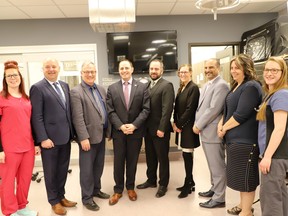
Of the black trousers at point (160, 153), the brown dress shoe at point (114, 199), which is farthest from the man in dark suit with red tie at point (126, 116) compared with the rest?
the black trousers at point (160, 153)

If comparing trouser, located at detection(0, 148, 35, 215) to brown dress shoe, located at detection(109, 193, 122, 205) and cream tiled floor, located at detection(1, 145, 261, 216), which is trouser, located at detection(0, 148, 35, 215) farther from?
brown dress shoe, located at detection(109, 193, 122, 205)

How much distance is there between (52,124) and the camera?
8.02ft

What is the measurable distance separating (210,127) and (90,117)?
124 centimetres

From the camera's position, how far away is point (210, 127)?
2562mm

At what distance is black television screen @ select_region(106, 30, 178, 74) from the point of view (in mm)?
4430

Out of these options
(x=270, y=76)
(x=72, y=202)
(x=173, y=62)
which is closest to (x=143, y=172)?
(x=72, y=202)

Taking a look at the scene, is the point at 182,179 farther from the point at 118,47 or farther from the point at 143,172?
the point at 118,47

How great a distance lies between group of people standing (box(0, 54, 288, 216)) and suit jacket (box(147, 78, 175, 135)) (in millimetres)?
11

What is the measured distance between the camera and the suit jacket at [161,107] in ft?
9.24

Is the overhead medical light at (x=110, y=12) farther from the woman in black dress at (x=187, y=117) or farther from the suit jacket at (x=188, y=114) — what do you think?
the suit jacket at (x=188, y=114)

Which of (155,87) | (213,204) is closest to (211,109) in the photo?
(155,87)

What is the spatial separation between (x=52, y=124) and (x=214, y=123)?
1612mm

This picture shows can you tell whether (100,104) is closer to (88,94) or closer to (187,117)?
(88,94)

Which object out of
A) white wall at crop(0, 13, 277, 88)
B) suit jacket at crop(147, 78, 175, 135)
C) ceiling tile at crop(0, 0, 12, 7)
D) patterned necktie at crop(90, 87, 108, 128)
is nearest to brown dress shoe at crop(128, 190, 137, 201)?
suit jacket at crop(147, 78, 175, 135)
